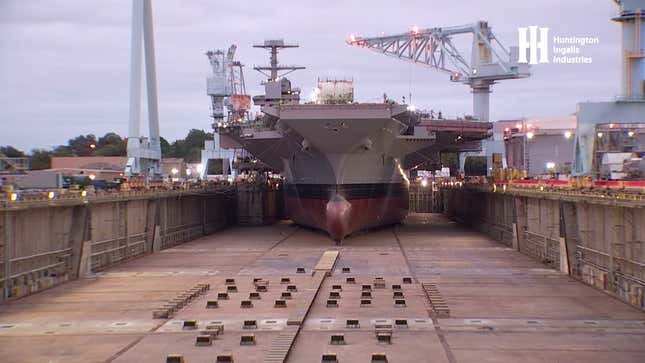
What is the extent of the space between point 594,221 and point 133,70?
2480 cm

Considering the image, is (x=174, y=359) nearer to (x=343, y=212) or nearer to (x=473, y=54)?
(x=343, y=212)

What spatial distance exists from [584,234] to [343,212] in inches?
438

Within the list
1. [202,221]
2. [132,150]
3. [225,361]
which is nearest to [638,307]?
[225,361]

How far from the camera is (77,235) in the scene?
20.5 metres

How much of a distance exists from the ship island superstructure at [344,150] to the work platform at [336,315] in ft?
18.1

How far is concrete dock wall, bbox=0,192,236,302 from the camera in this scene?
16.7m

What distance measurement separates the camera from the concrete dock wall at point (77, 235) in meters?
16.7

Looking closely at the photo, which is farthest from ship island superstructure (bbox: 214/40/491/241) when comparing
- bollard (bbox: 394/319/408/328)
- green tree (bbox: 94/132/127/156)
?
green tree (bbox: 94/132/127/156)

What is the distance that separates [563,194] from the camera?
19.9m

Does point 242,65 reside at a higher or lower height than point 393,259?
higher

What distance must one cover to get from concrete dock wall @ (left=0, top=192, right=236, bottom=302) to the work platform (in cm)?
60

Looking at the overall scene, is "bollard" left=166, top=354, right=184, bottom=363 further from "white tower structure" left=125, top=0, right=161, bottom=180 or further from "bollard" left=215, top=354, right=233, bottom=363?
"white tower structure" left=125, top=0, right=161, bottom=180

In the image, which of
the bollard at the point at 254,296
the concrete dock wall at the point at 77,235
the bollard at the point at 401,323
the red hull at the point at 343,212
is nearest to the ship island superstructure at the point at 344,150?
the red hull at the point at 343,212

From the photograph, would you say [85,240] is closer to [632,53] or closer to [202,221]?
[202,221]
